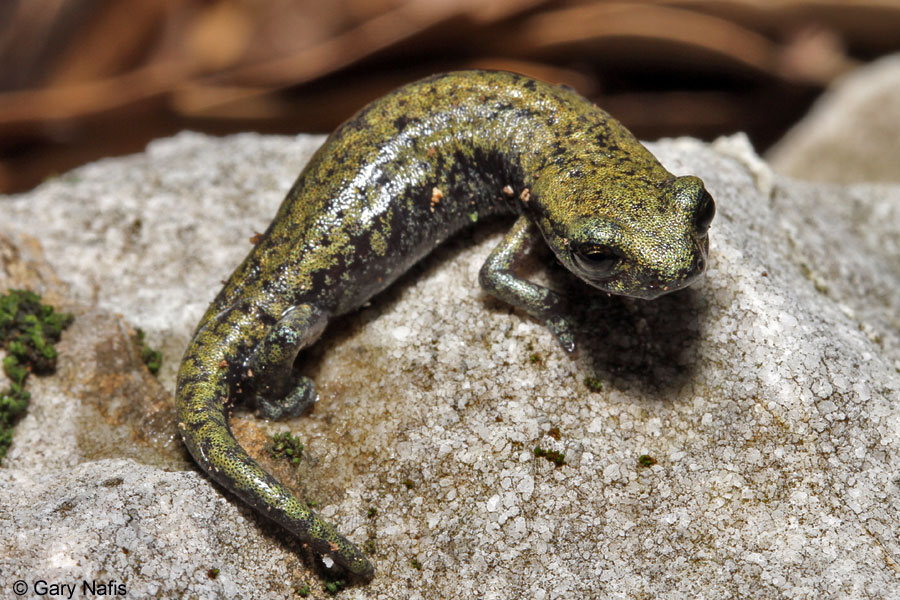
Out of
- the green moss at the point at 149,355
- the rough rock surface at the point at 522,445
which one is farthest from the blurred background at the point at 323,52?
the green moss at the point at 149,355

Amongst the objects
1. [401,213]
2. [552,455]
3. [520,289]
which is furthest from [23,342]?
[552,455]

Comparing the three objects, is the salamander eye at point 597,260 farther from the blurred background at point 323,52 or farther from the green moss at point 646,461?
the blurred background at point 323,52

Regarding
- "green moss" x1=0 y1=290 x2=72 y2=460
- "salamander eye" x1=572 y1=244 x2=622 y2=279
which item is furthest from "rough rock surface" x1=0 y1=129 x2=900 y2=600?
"salamander eye" x1=572 y1=244 x2=622 y2=279

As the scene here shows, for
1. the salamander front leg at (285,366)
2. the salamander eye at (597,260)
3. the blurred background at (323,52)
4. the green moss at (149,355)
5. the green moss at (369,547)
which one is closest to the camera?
the salamander eye at (597,260)

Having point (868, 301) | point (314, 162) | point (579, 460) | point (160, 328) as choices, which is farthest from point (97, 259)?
point (868, 301)

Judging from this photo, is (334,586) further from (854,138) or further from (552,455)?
(854,138)

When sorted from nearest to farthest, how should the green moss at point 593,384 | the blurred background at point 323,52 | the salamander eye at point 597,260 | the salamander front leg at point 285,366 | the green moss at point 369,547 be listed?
1. the salamander eye at point 597,260
2. the green moss at point 369,547
3. the green moss at point 593,384
4. the salamander front leg at point 285,366
5. the blurred background at point 323,52
